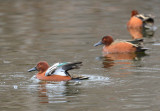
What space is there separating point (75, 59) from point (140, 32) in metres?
6.26

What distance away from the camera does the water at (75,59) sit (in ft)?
31.7

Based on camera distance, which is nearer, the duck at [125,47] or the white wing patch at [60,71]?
the white wing patch at [60,71]

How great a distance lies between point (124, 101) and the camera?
951 cm

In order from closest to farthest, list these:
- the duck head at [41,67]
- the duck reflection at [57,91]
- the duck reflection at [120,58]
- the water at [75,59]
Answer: the water at [75,59]
the duck reflection at [57,91]
the duck head at [41,67]
the duck reflection at [120,58]

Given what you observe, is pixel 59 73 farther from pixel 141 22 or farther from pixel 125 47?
pixel 141 22

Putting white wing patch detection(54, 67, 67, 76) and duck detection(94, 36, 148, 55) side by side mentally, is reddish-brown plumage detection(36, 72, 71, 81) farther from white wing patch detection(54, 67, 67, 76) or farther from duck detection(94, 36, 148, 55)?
duck detection(94, 36, 148, 55)

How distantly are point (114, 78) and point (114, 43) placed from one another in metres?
4.15

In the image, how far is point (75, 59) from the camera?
1377 centimetres

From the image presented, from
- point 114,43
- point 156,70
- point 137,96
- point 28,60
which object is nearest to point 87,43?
point 114,43

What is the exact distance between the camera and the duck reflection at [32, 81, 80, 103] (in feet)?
32.5

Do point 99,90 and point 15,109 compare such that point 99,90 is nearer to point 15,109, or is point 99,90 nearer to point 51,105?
point 51,105

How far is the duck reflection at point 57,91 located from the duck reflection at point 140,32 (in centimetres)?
732

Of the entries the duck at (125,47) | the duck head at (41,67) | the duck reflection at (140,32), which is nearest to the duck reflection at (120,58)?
the duck at (125,47)

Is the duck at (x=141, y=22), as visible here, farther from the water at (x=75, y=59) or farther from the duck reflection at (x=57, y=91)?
the duck reflection at (x=57, y=91)
